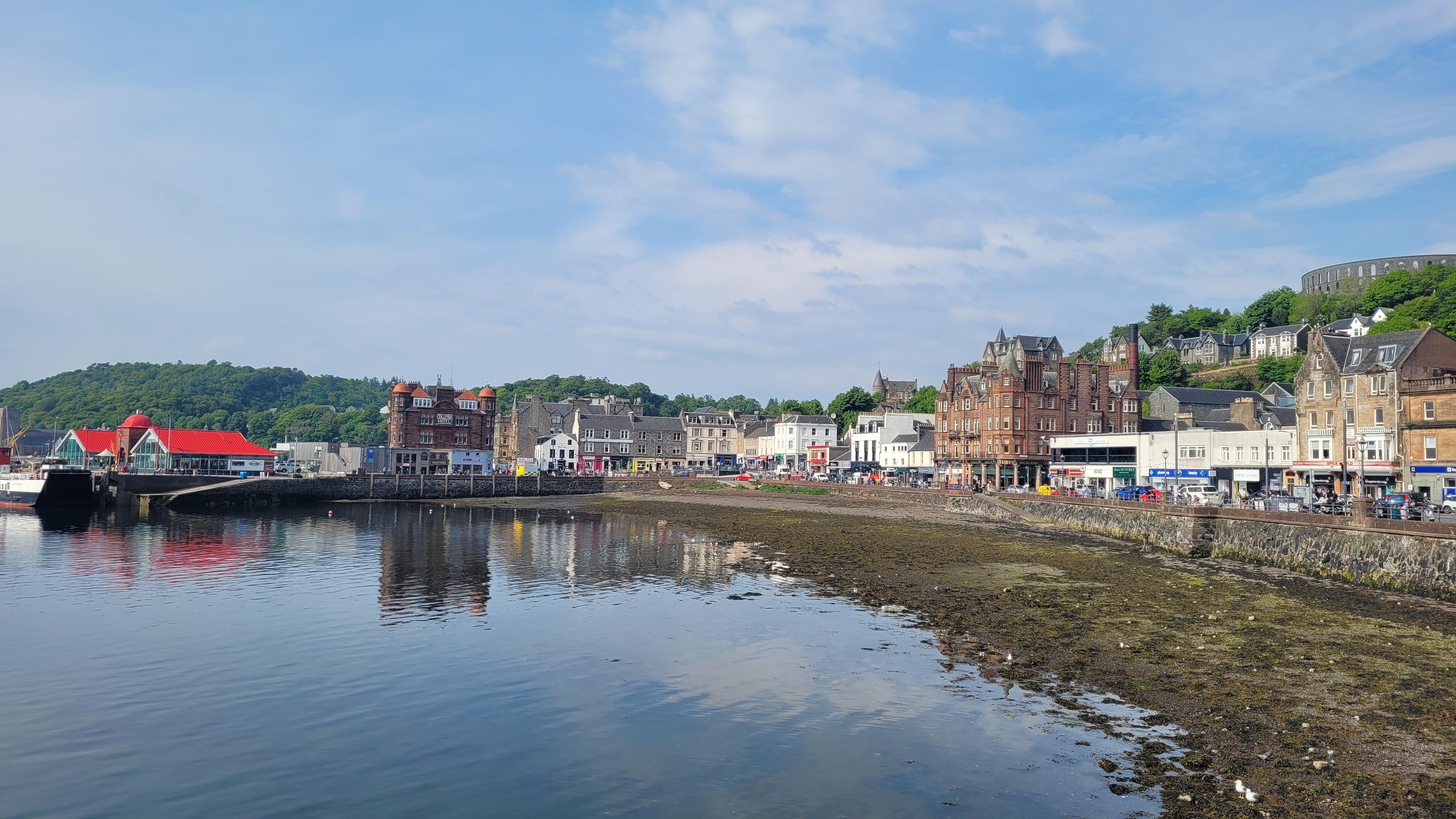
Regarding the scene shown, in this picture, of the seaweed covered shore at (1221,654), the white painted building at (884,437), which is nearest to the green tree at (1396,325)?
the white painted building at (884,437)

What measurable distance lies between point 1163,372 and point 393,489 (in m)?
128

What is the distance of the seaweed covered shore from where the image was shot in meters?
14.4

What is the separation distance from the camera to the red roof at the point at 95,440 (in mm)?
111188

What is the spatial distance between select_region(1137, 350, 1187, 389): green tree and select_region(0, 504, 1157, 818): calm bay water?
454ft

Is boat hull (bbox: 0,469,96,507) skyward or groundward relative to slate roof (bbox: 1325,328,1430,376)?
groundward

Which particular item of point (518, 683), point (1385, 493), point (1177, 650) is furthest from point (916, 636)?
point (1385, 493)

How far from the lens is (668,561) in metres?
46.2

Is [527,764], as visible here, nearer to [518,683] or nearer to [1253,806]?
[518,683]

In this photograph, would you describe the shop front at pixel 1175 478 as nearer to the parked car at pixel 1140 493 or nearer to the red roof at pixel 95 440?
the parked car at pixel 1140 493

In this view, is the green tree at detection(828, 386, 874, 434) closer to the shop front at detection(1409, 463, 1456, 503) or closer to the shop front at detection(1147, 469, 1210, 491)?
the shop front at detection(1147, 469, 1210, 491)

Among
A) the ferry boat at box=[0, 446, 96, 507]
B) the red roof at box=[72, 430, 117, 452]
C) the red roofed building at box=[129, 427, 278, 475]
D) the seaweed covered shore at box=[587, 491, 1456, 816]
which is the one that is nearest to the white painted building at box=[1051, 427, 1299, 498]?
the seaweed covered shore at box=[587, 491, 1456, 816]

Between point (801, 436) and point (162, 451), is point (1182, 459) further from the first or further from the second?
point (162, 451)

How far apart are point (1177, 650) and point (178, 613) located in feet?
102

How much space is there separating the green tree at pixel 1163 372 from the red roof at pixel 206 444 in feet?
450
